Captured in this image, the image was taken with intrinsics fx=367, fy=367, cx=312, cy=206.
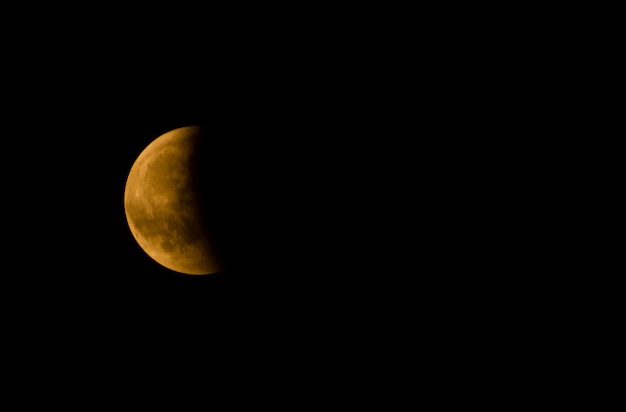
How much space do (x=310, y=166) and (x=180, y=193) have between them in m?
0.75

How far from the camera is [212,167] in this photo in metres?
2.04

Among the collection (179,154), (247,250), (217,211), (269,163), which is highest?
(179,154)

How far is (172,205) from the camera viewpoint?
2.10m

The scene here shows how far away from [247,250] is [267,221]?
205 millimetres

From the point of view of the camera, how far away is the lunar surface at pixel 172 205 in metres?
2.08

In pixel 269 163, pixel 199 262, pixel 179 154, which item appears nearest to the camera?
pixel 269 163

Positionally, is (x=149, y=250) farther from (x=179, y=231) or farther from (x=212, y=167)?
(x=212, y=167)

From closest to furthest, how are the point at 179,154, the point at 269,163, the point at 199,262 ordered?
the point at 269,163, the point at 179,154, the point at 199,262

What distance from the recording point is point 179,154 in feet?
7.02

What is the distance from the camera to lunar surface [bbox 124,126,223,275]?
6.82 ft

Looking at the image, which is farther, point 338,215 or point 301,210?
point 338,215

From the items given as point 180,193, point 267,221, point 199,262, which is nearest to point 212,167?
point 180,193

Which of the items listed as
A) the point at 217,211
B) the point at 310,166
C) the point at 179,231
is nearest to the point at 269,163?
the point at 310,166

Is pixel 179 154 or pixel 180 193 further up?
pixel 179 154
